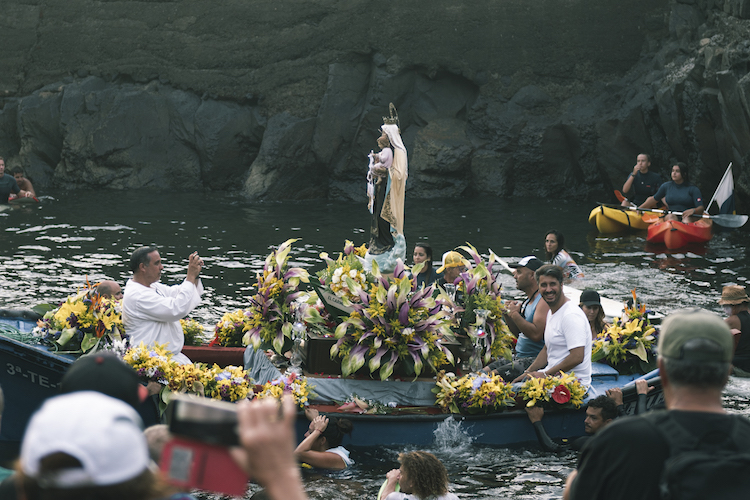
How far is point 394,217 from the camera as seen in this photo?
476 inches

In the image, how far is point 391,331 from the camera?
753 cm

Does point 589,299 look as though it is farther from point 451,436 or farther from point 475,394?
point 451,436

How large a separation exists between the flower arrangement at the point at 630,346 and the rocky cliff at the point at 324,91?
16062 millimetres

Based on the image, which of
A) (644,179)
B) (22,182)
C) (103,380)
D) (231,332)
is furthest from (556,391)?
(22,182)

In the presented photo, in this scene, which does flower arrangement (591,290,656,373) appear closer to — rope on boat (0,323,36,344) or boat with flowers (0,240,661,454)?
boat with flowers (0,240,661,454)

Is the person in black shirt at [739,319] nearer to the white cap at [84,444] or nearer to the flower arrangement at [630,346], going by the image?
the flower arrangement at [630,346]

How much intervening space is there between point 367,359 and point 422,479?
269 centimetres

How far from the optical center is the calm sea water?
7348 millimetres

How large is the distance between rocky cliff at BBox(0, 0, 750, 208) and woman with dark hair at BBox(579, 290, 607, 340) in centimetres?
1588

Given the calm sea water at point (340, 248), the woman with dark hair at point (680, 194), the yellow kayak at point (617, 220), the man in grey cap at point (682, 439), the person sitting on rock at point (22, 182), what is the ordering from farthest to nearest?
the person sitting on rock at point (22, 182) → the yellow kayak at point (617, 220) → the woman with dark hair at point (680, 194) → the calm sea water at point (340, 248) → the man in grey cap at point (682, 439)

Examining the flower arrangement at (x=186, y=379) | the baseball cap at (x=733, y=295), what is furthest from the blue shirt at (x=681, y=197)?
the flower arrangement at (x=186, y=379)

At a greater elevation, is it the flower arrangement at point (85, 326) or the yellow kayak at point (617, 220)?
the yellow kayak at point (617, 220)

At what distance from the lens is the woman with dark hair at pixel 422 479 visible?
4.96 metres

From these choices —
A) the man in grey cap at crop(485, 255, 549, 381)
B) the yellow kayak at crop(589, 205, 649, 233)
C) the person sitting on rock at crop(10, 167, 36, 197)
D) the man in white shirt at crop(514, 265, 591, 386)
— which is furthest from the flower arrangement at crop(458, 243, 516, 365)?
the person sitting on rock at crop(10, 167, 36, 197)
